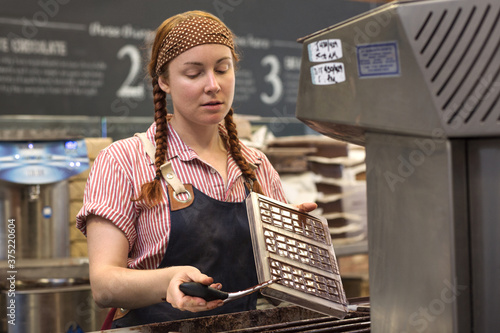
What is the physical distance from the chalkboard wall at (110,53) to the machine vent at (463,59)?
275 cm

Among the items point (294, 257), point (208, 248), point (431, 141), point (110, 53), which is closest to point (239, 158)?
point (208, 248)

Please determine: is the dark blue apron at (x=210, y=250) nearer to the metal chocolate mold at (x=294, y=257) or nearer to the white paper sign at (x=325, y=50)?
the metal chocolate mold at (x=294, y=257)

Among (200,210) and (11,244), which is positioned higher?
(200,210)

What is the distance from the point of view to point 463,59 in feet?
2.33

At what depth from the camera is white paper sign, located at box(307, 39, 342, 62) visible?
0.82 m

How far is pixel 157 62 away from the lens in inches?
61.6

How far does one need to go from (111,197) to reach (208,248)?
0.87 feet

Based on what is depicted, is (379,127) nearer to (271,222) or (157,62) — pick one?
(271,222)

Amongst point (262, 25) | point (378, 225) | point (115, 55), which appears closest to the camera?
point (378, 225)

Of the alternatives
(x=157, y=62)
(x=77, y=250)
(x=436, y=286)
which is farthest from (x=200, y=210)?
(x=77, y=250)

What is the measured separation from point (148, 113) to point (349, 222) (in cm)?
142

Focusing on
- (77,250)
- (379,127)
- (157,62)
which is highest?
(157,62)

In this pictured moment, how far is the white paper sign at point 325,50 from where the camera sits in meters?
0.82

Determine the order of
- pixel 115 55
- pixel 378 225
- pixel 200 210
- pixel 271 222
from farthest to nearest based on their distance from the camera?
1. pixel 115 55
2. pixel 200 210
3. pixel 271 222
4. pixel 378 225
